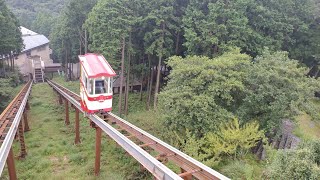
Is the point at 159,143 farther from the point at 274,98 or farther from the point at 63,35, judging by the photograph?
the point at 63,35

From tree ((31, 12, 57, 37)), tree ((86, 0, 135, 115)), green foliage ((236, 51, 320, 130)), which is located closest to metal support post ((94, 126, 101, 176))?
green foliage ((236, 51, 320, 130))

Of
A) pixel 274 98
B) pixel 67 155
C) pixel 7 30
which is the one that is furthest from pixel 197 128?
pixel 7 30

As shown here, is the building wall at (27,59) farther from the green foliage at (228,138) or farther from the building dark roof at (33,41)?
the green foliage at (228,138)

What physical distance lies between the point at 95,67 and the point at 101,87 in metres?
1.07

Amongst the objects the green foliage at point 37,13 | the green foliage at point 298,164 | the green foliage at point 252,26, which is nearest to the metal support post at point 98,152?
the green foliage at point 298,164

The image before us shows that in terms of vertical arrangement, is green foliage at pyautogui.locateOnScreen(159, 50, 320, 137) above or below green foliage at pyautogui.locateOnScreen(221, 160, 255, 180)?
above

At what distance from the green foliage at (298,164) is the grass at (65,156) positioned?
6665mm

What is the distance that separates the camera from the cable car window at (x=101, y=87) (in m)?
13.5

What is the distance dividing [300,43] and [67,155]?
24.0 m

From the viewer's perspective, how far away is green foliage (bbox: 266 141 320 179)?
8.77 m

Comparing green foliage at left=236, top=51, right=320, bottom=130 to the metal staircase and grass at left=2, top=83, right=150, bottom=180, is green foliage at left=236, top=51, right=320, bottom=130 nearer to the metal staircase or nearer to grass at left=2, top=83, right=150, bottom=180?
grass at left=2, top=83, right=150, bottom=180

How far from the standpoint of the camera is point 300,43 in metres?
28.0

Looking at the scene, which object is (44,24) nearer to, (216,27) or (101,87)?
(216,27)

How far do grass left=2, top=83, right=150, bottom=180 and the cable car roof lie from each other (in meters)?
5.00
